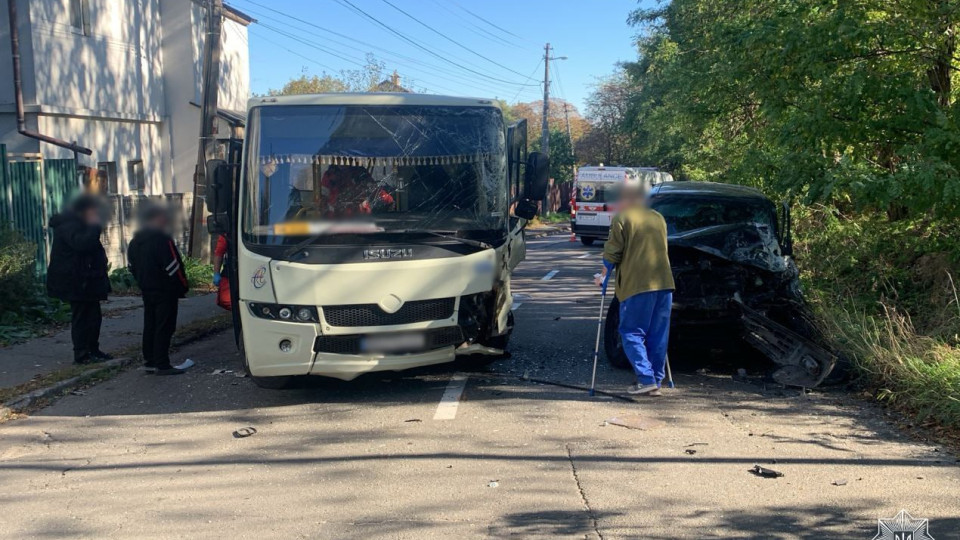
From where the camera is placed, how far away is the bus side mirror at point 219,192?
7086 millimetres

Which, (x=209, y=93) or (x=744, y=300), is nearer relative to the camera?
(x=744, y=300)

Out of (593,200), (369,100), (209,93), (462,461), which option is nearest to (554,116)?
Result: (593,200)

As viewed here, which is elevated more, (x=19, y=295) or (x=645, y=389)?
(x=19, y=295)

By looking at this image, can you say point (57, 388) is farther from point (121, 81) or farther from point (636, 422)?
point (121, 81)

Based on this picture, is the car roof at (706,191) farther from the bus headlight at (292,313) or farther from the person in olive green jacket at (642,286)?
the bus headlight at (292,313)

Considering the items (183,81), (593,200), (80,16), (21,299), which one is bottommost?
(21,299)

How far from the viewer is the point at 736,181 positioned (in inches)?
466

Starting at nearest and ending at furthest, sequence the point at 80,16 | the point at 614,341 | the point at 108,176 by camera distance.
Answer: the point at 614,341 < the point at 80,16 < the point at 108,176

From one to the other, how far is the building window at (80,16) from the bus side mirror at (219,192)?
11.9m

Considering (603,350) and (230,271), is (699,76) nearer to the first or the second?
(603,350)

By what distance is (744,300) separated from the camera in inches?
314

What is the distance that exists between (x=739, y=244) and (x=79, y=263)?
651 cm

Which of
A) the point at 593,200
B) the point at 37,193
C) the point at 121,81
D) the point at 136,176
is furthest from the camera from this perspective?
the point at 593,200

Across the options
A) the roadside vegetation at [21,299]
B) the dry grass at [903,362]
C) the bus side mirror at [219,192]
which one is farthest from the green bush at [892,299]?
the roadside vegetation at [21,299]
